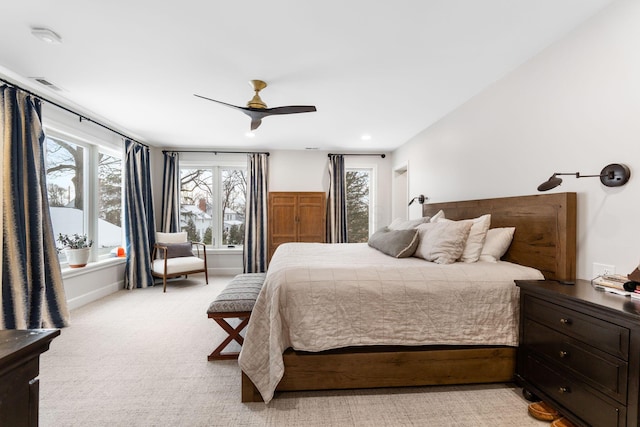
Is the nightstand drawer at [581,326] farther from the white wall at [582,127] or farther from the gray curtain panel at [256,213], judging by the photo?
the gray curtain panel at [256,213]

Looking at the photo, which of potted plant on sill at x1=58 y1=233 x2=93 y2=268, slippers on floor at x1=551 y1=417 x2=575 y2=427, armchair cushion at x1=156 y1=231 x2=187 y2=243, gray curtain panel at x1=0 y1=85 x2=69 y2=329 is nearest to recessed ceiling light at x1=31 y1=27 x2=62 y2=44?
gray curtain panel at x1=0 y1=85 x2=69 y2=329

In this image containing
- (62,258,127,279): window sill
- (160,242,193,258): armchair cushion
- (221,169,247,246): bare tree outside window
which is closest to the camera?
(62,258,127,279): window sill

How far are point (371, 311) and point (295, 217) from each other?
3524 millimetres

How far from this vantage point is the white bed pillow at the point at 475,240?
90.0 inches

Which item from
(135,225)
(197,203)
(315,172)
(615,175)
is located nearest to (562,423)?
(615,175)

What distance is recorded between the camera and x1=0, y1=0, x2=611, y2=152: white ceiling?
179 centimetres

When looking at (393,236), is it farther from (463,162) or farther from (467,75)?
(467,75)

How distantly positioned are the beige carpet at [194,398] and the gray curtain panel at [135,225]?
2016 mm

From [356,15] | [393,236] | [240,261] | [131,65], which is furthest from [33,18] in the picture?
[240,261]

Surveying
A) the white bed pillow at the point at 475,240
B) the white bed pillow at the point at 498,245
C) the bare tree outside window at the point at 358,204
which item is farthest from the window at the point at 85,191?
the white bed pillow at the point at 498,245

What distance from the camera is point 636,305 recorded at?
1.31 meters

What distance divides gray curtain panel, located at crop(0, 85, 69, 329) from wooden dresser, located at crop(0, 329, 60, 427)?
266cm

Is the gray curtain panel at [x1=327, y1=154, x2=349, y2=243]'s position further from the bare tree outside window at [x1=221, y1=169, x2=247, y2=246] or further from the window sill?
the window sill

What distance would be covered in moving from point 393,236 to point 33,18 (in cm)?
313
